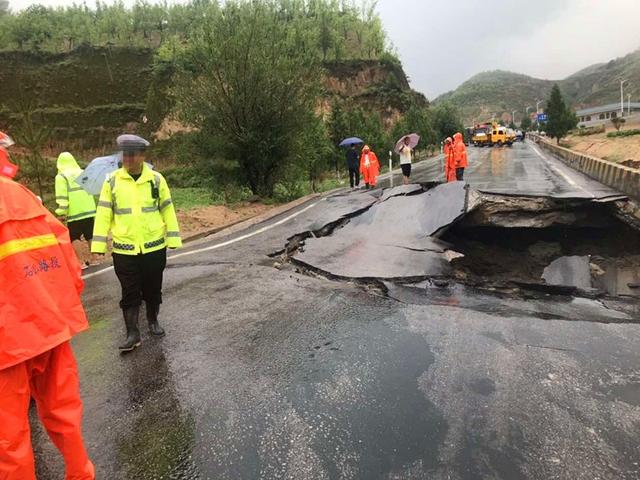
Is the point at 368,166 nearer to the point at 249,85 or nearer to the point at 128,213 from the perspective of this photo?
the point at 249,85

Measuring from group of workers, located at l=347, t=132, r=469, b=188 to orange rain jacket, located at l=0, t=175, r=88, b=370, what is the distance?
42.2 feet

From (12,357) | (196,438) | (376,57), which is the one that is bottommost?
(196,438)

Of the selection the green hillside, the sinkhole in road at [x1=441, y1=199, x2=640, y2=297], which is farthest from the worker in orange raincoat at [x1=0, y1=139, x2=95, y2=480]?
the green hillside

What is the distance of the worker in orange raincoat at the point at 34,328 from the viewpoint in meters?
2.06

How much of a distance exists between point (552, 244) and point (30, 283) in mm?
9923

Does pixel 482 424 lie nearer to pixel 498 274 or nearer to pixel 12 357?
pixel 12 357

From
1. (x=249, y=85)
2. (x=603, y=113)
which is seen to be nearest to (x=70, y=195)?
(x=249, y=85)

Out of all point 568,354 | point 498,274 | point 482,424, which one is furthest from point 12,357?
point 498,274

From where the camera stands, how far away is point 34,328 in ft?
7.02

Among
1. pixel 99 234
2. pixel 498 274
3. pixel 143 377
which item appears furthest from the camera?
pixel 498 274

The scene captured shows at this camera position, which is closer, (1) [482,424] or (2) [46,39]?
(1) [482,424]

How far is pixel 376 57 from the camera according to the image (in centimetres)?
7950

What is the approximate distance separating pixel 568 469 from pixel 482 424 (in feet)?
1.72

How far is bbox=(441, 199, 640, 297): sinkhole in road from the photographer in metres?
8.24
